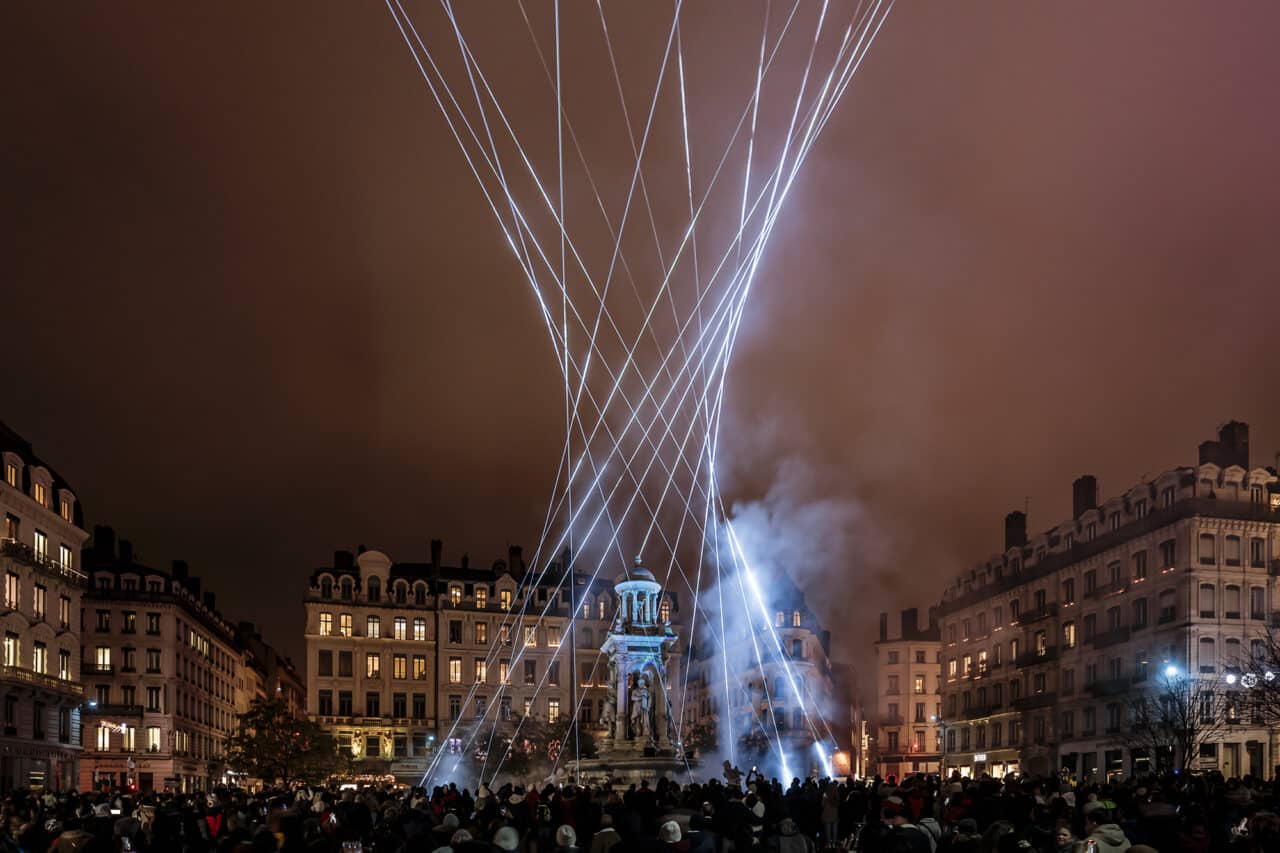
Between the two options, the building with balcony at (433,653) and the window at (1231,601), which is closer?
the window at (1231,601)

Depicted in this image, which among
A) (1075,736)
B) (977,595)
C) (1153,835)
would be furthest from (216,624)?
(1153,835)

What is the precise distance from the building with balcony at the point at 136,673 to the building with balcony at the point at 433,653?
8.80 metres

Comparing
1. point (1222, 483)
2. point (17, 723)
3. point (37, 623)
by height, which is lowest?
point (17, 723)

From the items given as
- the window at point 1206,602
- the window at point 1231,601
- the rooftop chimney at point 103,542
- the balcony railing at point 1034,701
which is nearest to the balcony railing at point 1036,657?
the balcony railing at point 1034,701

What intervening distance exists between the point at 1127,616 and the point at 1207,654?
5793 millimetres

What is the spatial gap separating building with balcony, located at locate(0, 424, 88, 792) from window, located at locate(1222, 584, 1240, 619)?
52.0 metres

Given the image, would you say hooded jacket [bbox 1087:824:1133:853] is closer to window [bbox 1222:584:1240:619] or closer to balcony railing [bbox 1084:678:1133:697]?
window [bbox 1222:584:1240:619]

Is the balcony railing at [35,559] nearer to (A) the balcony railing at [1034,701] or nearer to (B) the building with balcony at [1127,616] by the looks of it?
(B) the building with balcony at [1127,616]

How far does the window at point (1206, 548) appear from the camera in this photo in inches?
2485

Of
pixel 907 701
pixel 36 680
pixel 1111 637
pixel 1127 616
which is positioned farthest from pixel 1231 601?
pixel 36 680

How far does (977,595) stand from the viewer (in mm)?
87625

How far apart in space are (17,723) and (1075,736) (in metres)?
52.0

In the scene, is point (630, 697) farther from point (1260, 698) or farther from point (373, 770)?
point (373, 770)

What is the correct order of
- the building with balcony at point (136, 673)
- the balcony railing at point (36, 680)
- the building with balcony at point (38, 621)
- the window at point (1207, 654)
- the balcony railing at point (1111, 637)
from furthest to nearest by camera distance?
the building with balcony at point (136, 673) < the balcony railing at point (1111, 637) < the window at point (1207, 654) < the building with balcony at point (38, 621) < the balcony railing at point (36, 680)
